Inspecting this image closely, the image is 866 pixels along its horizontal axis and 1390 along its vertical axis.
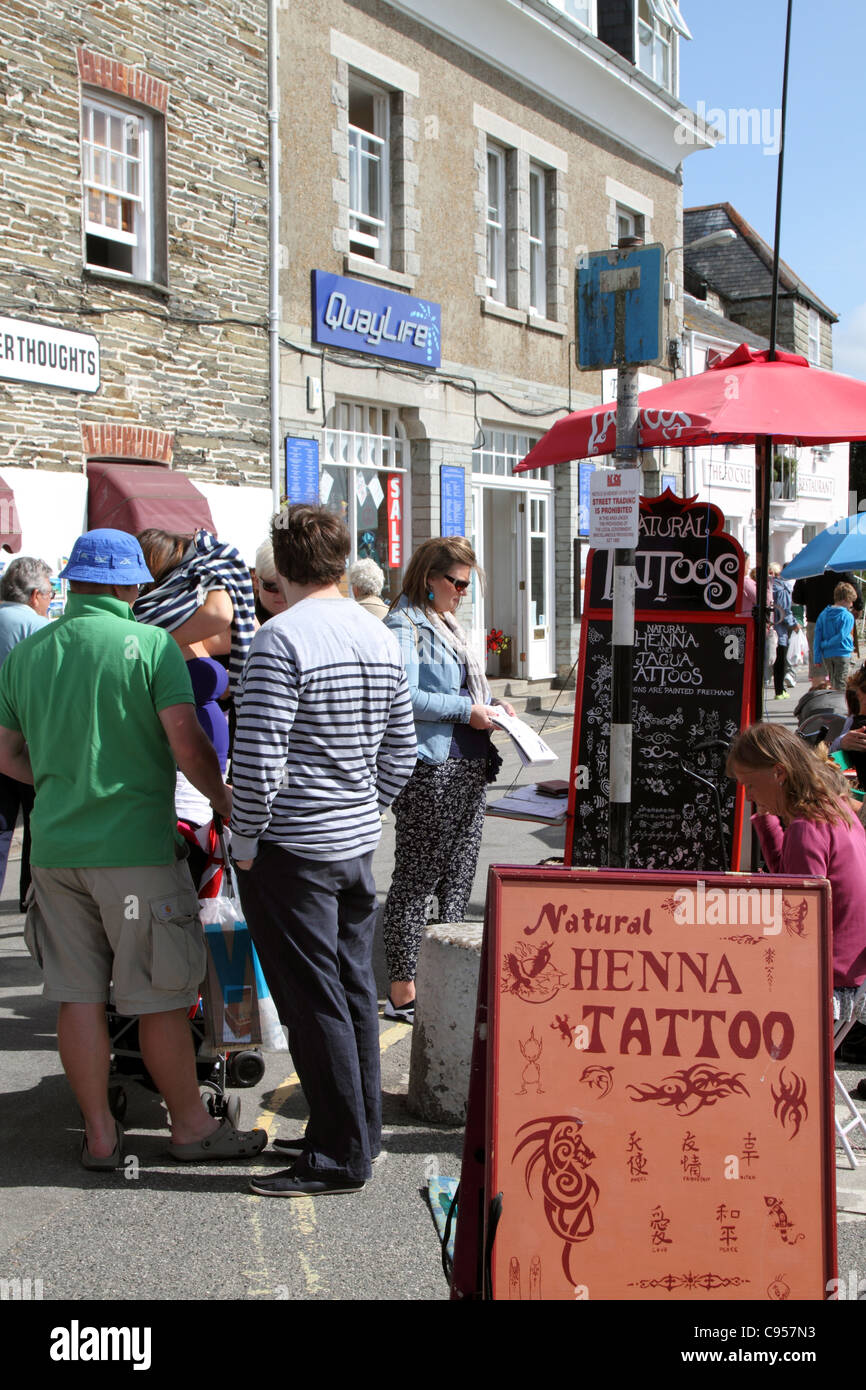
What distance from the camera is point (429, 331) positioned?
1579 cm

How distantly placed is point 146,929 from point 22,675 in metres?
0.84

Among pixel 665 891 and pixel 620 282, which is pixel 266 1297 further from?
pixel 620 282

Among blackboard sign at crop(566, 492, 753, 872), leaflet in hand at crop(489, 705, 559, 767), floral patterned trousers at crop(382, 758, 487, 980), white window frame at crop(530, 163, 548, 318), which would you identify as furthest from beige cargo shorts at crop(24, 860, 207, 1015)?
white window frame at crop(530, 163, 548, 318)

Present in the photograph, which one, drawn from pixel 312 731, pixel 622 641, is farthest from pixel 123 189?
pixel 312 731

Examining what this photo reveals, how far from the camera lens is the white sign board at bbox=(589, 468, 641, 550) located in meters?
4.49

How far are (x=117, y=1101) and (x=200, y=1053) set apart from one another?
0.99ft

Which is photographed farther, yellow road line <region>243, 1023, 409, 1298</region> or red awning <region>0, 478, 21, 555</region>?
red awning <region>0, 478, 21, 555</region>

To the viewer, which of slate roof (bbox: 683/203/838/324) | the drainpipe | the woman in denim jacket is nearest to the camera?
the woman in denim jacket

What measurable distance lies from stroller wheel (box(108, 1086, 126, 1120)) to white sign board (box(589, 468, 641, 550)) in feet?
8.23

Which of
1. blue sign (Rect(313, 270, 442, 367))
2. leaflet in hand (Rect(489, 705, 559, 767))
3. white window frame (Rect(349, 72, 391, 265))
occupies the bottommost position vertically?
leaflet in hand (Rect(489, 705, 559, 767))

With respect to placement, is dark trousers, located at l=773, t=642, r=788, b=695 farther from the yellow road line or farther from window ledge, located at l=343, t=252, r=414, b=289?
window ledge, located at l=343, t=252, r=414, b=289

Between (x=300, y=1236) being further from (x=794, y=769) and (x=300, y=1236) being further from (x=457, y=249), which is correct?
(x=457, y=249)

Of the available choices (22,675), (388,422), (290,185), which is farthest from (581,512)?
(22,675)

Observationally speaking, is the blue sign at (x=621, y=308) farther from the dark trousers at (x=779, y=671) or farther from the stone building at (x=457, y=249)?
the stone building at (x=457, y=249)
